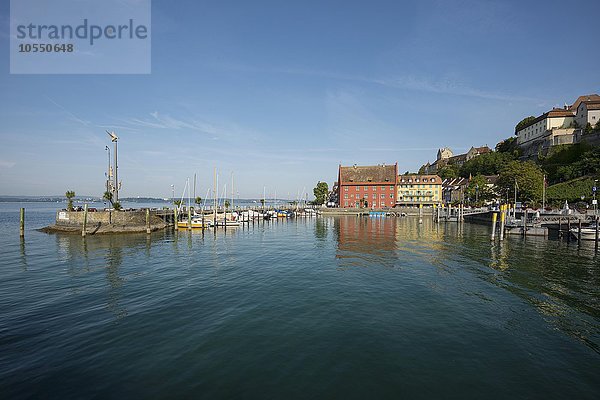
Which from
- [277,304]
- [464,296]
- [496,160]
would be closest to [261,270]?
[277,304]

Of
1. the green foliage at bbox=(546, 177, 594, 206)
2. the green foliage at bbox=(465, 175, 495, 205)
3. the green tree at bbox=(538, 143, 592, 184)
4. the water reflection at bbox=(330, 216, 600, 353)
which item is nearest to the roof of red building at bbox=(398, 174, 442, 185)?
the green foliage at bbox=(465, 175, 495, 205)

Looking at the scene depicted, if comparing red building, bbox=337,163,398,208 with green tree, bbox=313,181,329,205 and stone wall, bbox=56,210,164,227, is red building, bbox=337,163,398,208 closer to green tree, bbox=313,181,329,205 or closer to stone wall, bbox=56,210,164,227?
green tree, bbox=313,181,329,205

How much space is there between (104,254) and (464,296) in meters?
32.7

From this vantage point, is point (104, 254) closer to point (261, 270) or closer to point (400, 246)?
point (261, 270)

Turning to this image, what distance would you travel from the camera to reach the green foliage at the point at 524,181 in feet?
244

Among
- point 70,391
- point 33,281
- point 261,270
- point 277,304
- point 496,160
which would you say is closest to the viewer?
point 70,391

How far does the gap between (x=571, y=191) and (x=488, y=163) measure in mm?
63650

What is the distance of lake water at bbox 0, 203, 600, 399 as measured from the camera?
30.0 feet

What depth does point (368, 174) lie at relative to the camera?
124125 millimetres

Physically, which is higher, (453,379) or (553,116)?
(553,116)

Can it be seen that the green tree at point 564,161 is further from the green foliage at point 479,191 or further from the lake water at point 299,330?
the lake water at point 299,330

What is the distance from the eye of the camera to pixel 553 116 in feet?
338

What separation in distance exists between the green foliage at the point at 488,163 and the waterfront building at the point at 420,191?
70.5ft

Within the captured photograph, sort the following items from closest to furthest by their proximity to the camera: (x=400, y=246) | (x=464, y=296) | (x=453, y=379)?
(x=453, y=379) → (x=464, y=296) → (x=400, y=246)
